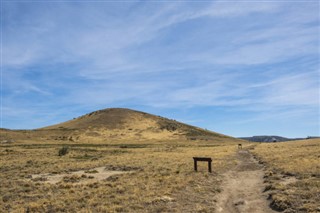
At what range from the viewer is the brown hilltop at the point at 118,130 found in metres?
133

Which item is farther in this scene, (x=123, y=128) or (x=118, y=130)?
(x=123, y=128)

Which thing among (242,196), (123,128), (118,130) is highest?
(123,128)

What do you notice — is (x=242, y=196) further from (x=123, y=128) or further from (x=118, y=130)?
(x=123, y=128)

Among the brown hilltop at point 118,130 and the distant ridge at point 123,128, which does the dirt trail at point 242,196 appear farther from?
the distant ridge at point 123,128

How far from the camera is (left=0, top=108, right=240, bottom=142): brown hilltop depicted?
5238 inches

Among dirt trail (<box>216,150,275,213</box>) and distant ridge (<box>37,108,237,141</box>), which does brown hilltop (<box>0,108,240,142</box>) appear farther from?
dirt trail (<box>216,150,275,213</box>)

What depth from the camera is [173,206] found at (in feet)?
46.8

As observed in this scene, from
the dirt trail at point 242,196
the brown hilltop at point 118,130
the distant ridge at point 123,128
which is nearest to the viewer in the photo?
the dirt trail at point 242,196

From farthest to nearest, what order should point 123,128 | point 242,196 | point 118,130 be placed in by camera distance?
point 123,128
point 118,130
point 242,196

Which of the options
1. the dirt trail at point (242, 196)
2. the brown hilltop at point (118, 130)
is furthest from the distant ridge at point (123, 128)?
the dirt trail at point (242, 196)

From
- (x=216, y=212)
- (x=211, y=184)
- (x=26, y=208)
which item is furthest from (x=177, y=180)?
(x=26, y=208)

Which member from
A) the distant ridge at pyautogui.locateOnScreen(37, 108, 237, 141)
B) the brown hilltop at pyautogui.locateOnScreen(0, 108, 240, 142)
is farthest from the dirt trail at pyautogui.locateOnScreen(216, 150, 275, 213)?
the distant ridge at pyautogui.locateOnScreen(37, 108, 237, 141)

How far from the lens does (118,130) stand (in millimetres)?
152875

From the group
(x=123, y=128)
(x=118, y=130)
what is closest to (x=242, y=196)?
(x=118, y=130)
